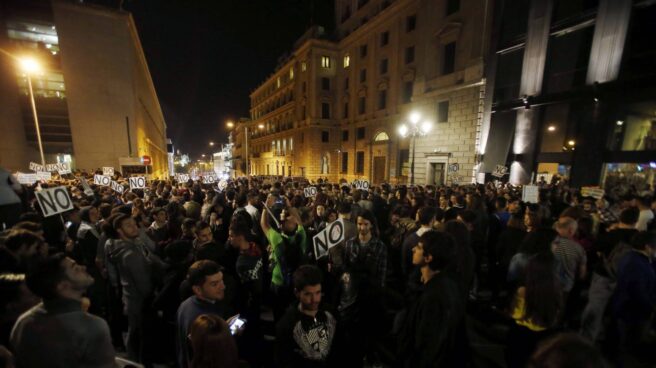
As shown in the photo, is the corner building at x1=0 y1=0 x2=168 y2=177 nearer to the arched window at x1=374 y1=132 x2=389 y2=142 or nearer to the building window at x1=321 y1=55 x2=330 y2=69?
the building window at x1=321 y1=55 x2=330 y2=69

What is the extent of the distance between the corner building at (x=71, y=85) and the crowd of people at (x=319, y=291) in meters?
20.9

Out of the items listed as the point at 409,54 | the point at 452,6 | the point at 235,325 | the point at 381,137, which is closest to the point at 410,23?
the point at 409,54

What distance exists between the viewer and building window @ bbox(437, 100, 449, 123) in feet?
66.2

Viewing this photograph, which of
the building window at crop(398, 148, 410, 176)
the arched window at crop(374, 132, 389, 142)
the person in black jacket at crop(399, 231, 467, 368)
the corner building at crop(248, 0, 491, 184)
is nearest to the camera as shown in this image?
the person in black jacket at crop(399, 231, 467, 368)

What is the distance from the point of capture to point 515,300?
253 cm

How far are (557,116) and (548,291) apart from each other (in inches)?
675

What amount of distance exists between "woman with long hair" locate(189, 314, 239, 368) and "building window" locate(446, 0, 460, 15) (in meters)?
24.1

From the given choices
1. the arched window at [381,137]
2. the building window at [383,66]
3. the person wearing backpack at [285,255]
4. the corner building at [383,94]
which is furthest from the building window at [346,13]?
the person wearing backpack at [285,255]

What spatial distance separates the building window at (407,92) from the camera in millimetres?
25092

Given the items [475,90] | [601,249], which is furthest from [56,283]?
[475,90]

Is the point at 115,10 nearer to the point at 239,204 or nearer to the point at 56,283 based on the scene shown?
the point at 239,204

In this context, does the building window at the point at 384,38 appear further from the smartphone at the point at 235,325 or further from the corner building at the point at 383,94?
the smartphone at the point at 235,325

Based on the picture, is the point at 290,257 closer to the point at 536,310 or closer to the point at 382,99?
the point at 536,310

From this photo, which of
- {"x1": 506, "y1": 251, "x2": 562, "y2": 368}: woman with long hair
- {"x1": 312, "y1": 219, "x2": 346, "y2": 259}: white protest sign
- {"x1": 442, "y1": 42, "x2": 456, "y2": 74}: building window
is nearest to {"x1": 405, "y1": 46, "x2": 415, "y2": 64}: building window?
{"x1": 442, "y1": 42, "x2": 456, "y2": 74}: building window
